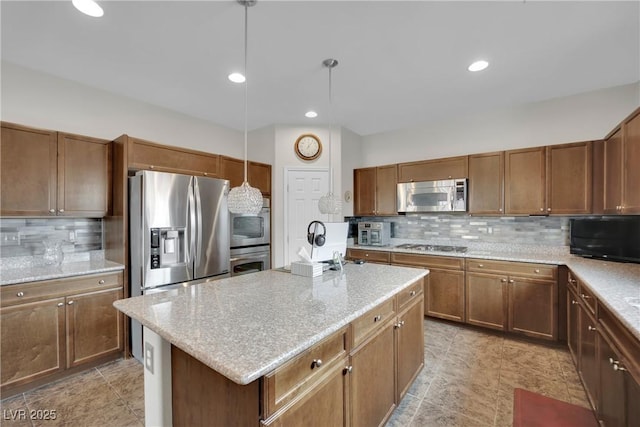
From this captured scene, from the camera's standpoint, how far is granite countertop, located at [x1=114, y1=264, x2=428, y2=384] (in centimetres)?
94

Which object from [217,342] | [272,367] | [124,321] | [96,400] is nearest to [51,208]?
[124,321]

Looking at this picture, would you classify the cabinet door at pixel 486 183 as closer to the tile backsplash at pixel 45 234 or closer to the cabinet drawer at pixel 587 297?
the cabinet drawer at pixel 587 297

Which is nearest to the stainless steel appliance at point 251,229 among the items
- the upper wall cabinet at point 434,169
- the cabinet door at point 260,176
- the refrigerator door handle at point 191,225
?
the cabinet door at point 260,176

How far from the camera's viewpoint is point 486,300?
307 cm

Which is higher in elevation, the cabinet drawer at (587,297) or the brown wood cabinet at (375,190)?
the brown wood cabinet at (375,190)

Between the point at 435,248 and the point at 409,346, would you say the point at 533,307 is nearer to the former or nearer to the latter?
the point at 435,248

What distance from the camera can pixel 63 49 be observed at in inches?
87.6

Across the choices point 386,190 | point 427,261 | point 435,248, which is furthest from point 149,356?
point 386,190

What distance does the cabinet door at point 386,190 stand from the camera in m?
4.09

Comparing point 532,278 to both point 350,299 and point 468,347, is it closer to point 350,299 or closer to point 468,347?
point 468,347

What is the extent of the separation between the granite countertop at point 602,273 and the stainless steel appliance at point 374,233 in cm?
29

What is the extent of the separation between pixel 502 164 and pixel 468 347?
211cm

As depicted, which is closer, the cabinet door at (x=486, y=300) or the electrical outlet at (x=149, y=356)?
the electrical outlet at (x=149, y=356)

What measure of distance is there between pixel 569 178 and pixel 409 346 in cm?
254
